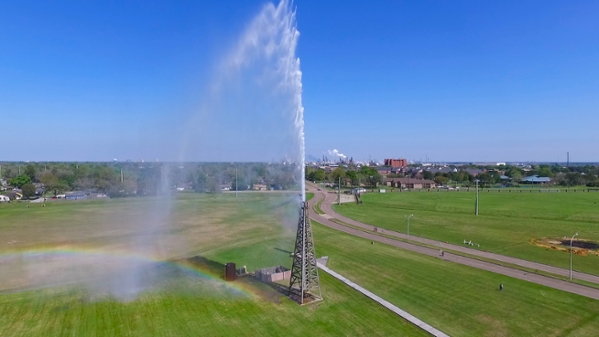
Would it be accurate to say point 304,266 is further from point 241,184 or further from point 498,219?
point 241,184

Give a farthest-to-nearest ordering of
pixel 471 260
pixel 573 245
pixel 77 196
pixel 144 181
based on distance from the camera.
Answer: pixel 77 196, pixel 144 181, pixel 573 245, pixel 471 260

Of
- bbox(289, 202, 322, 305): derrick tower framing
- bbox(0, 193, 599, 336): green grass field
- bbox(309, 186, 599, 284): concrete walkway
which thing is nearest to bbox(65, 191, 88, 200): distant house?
bbox(0, 193, 599, 336): green grass field

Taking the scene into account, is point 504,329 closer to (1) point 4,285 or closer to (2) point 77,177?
(1) point 4,285

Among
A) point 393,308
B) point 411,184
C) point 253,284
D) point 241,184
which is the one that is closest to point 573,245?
point 393,308

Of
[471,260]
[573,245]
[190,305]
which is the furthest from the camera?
[573,245]

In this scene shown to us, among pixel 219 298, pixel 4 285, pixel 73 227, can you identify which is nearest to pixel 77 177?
pixel 73 227

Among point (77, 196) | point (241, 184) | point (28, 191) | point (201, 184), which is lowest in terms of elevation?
point (77, 196)
